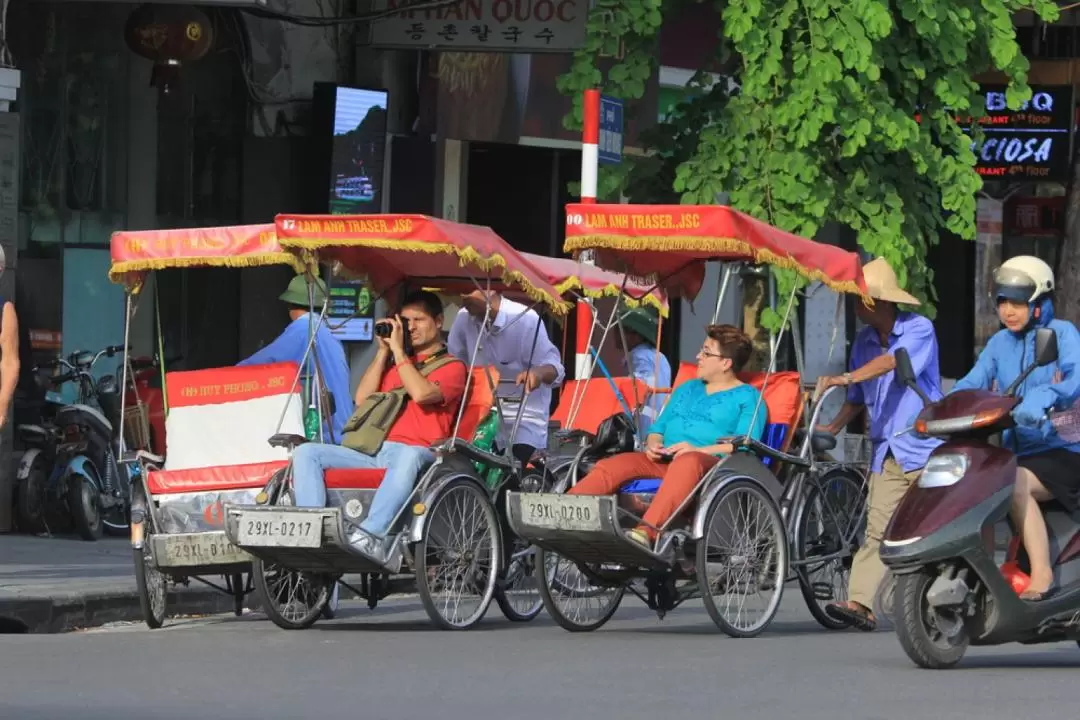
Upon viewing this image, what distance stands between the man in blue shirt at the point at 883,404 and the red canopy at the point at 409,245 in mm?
1563

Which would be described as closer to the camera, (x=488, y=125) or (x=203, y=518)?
(x=203, y=518)

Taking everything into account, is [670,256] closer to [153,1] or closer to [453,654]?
[453,654]

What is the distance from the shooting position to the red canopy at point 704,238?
37.2ft

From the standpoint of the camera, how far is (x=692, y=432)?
38.8 ft

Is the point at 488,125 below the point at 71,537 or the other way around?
the other way around

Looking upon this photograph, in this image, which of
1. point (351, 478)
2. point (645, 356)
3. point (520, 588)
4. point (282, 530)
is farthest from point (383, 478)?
point (645, 356)

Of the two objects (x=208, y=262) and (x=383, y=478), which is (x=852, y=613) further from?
(x=208, y=262)

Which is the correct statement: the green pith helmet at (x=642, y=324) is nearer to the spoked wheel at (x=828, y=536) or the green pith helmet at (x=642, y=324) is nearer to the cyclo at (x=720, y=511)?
the cyclo at (x=720, y=511)

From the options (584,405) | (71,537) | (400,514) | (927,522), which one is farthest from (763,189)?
(927,522)

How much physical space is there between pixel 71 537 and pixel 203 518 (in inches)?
191

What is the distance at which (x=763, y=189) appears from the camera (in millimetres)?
16969

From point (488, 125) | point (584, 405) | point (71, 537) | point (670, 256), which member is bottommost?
point (71, 537)

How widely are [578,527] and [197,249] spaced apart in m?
2.44

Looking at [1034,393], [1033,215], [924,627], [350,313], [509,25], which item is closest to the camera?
[924,627]
